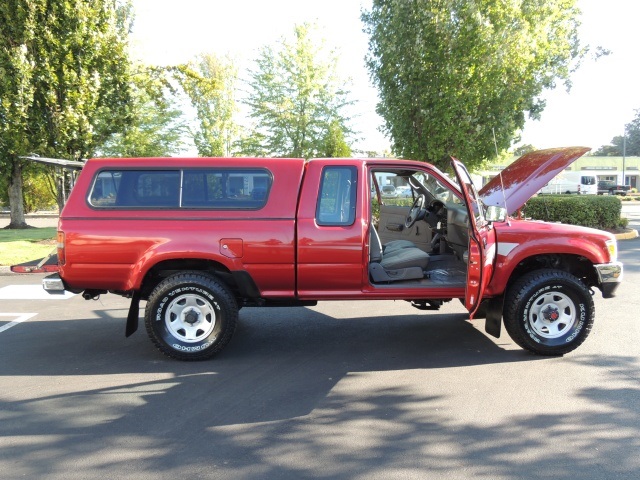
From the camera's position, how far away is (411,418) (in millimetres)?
3996

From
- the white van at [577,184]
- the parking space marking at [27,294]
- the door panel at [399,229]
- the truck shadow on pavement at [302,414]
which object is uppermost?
the white van at [577,184]

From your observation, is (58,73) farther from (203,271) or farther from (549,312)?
(549,312)

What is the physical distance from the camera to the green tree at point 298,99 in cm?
2667

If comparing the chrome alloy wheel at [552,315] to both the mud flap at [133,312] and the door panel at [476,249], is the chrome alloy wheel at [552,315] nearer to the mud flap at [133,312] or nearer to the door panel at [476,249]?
the door panel at [476,249]

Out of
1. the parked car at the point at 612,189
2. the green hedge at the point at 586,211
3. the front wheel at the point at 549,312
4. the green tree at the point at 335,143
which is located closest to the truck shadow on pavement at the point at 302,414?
the front wheel at the point at 549,312

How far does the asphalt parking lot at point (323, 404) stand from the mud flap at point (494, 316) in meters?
0.23

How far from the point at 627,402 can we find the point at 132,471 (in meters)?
3.70

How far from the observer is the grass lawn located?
11477mm

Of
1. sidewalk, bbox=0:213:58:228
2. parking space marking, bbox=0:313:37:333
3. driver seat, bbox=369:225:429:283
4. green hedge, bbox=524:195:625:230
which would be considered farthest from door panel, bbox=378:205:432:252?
sidewalk, bbox=0:213:58:228

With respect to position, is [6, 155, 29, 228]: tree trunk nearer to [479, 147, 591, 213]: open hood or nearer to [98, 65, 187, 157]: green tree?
[98, 65, 187, 157]: green tree

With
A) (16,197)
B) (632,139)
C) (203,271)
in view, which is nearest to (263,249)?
(203,271)

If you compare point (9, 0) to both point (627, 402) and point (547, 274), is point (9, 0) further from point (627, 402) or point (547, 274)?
point (627, 402)

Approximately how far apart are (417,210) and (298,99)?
21.6 m

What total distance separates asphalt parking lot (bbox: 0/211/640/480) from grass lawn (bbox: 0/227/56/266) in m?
5.49
